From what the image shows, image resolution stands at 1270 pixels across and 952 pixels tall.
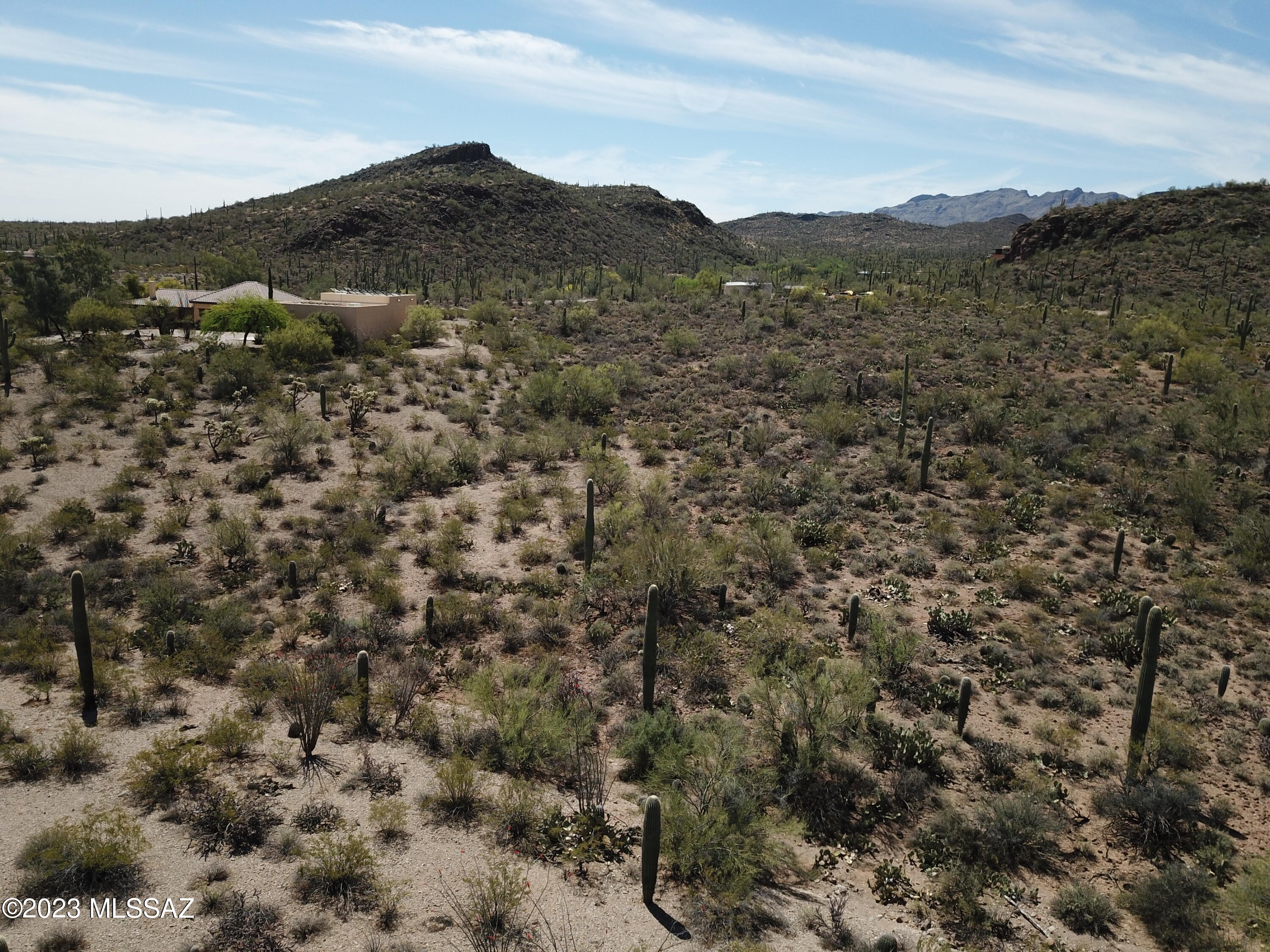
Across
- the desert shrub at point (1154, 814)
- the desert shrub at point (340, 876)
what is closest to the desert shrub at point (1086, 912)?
the desert shrub at point (1154, 814)

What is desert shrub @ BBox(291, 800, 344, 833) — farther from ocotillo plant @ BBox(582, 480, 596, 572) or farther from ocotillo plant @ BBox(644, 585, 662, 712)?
ocotillo plant @ BBox(582, 480, 596, 572)

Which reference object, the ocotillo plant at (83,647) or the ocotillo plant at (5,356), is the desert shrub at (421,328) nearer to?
the ocotillo plant at (5,356)

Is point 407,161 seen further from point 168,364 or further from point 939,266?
point 168,364

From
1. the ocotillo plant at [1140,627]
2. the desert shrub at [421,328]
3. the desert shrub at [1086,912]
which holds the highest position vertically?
the desert shrub at [421,328]

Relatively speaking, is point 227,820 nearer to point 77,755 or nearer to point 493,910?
point 77,755

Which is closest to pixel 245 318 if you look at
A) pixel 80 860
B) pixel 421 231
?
pixel 80 860

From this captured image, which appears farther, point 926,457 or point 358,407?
point 358,407
